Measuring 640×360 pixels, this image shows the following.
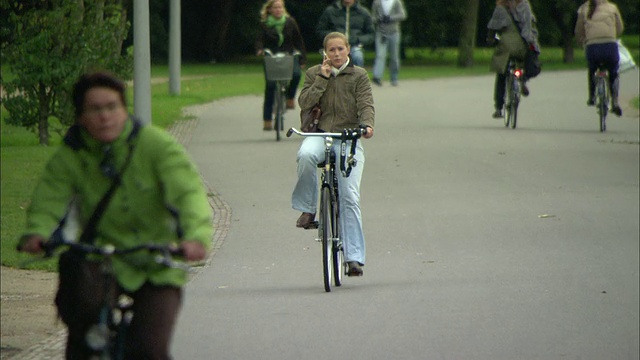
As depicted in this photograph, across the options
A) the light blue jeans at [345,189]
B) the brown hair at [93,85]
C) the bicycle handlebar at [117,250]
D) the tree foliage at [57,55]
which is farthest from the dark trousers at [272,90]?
the bicycle handlebar at [117,250]

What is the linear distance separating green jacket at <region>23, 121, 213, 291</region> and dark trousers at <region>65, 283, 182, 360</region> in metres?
0.04

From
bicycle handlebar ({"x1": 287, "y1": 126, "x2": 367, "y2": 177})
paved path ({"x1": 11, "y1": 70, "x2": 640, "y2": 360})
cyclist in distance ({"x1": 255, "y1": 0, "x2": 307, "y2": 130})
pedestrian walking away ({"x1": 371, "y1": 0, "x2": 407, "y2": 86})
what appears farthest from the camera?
pedestrian walking away ({"x1": 371, "y1": 0, "x2": 407, "y2": 86})

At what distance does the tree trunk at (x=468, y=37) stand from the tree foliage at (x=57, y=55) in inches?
1054

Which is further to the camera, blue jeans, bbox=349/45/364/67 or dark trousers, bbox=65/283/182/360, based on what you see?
blue jeans, bbox=349/45/364/67

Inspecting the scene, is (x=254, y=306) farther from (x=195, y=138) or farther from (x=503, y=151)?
(x=195, y=138)

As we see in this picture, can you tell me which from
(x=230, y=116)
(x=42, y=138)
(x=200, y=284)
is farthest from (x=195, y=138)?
(x=200, y=284)

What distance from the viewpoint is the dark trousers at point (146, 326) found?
16.8 feet

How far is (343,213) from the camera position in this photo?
1008cm

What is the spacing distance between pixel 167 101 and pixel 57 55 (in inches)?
317

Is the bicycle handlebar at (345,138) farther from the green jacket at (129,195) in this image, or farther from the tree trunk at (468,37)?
the tree trunk at (468,37)

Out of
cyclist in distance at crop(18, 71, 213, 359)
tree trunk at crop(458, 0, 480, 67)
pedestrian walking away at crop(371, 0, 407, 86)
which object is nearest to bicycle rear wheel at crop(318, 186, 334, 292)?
cyclist in distance at crop(18, 71, 213, 359)

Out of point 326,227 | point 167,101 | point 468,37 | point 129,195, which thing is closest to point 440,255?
point 326,227

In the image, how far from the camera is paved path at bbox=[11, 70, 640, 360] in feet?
29.2

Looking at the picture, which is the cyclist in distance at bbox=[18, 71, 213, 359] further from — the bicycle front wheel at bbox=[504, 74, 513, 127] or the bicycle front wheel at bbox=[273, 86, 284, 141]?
the bicycle front wheel at bbox=[504, 74, 513, 127]
